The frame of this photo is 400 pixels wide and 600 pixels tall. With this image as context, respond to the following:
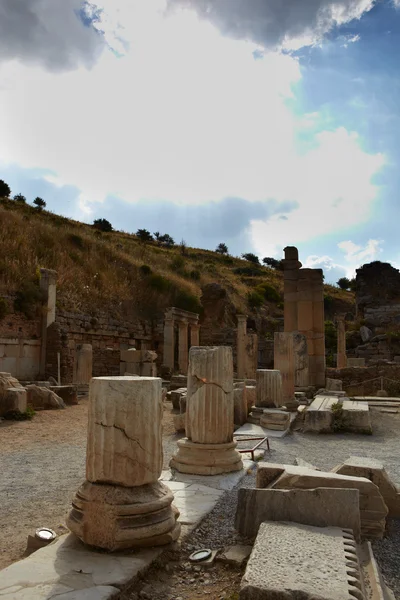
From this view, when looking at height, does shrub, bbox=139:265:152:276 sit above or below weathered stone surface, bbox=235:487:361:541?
above

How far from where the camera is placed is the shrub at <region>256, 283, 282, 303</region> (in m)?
48.2

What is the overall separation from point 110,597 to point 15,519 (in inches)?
97.1

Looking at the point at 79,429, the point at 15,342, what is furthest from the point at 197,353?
the point at 15,342

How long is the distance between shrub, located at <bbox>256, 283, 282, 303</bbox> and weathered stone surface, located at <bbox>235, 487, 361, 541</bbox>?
1720 inches

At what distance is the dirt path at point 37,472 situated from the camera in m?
4.65

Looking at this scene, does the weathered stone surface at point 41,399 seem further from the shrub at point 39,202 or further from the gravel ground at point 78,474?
the shrub at point 39,202

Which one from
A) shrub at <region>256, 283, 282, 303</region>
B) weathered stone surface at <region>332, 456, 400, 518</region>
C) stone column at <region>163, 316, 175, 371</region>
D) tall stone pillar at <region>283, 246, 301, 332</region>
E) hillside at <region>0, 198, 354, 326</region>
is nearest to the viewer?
weathered stone surface at <region>332, 456, 400, 518</region>

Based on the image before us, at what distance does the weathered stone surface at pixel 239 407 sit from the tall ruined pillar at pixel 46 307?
1168 centimetres

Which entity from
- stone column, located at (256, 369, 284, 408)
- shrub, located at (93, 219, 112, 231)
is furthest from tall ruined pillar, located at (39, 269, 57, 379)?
shrub, located at (93, 219, 112, 231)

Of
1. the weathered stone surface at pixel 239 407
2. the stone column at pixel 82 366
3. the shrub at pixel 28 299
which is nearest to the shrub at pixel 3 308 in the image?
the shrub at pixel 28 299

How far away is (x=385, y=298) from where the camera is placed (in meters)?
39.7

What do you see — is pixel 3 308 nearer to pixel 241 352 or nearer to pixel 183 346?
pixel 183 346

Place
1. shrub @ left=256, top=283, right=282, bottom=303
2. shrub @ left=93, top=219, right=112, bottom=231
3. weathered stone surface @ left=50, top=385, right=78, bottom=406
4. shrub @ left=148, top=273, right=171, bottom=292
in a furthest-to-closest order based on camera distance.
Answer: shrub @ left=93, top=219, right=112, bottom=231
shrub @ left=256, top=283, right=282, bottom=303
shrub @ left=148, top=273, right=171, bottom=292
weathered stone surface @ left=50, top=385, right=78, bottom=406

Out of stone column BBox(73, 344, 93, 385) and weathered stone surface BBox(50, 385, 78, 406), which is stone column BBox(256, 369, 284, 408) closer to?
weathered stone surface BBox(50, 385, 78, 406)
